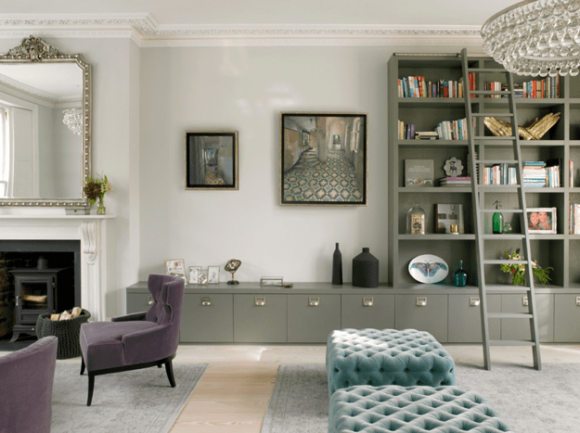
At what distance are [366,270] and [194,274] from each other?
171 cm

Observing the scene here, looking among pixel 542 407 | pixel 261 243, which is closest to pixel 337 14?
pixel 261 243

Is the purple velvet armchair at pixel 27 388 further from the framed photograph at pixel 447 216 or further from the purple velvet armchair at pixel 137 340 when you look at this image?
the framed photograph at pixel 447 216

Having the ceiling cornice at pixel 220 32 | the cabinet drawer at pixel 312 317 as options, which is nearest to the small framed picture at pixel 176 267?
the cabinet drawer at pixel 312 317

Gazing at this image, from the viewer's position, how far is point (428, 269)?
4.15 meters

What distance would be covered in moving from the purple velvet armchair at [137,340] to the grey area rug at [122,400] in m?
→ 0.11

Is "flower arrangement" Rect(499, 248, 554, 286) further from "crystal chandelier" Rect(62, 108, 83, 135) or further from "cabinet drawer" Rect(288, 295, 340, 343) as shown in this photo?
"crystal chandelier" Rect(62, 108, 83, 135)

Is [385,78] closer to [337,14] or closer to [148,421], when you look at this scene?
[337,14]

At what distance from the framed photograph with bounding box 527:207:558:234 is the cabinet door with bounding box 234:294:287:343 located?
2.56 m

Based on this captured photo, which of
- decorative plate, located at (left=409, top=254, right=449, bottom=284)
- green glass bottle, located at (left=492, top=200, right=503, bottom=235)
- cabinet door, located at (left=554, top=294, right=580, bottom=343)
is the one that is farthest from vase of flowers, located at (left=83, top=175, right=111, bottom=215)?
cabinet door, located at (left=554, top=294, right=580, bottom=343)

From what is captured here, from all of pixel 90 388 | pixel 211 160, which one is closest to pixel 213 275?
pixel 211 160

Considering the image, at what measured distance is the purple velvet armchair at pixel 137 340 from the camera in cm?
271

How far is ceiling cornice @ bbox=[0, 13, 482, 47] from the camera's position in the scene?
12.7 ft

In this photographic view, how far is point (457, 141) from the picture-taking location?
387 cm

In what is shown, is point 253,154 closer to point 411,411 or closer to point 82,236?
point 82,236
